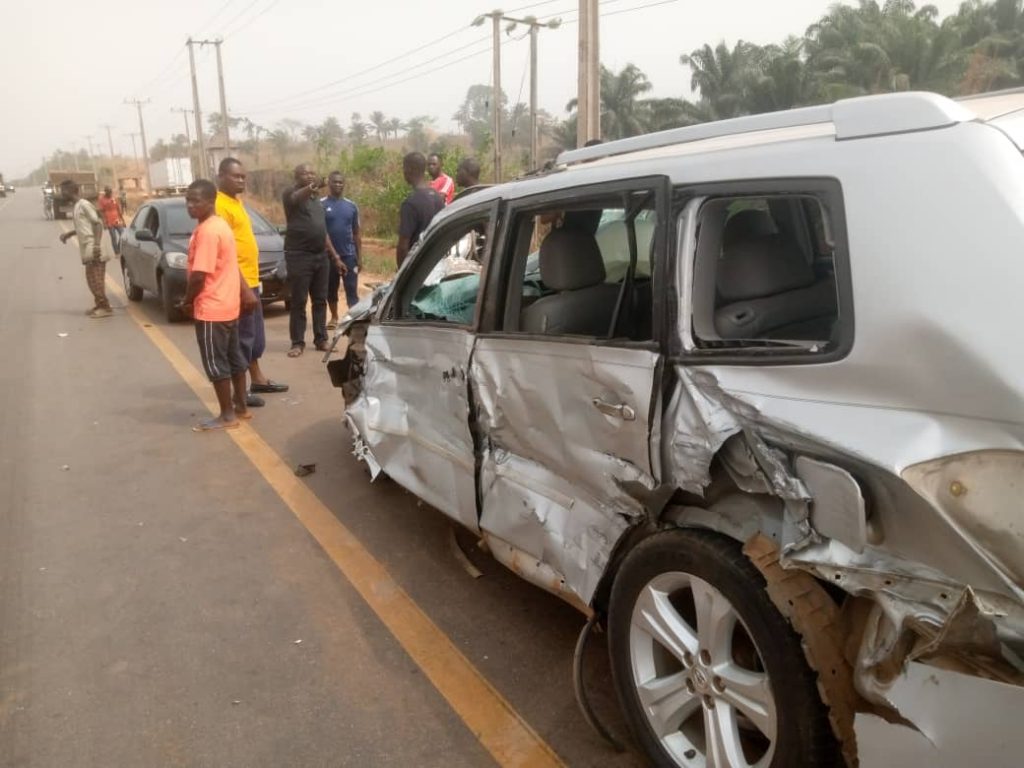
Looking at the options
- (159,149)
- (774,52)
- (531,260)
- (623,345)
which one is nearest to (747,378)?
(623,345)

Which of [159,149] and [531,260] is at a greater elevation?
[159,149]

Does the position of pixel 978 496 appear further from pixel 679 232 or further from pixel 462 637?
pixel 462 637

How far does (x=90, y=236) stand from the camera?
1051 centimetres

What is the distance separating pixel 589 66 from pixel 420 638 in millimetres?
11215

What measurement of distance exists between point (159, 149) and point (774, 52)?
110 m

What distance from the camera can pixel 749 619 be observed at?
79.2 inches

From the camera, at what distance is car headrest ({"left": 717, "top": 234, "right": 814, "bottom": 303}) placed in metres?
2.56

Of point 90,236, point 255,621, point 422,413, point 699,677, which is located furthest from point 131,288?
point 699,677

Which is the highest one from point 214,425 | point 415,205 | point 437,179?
point 437,179

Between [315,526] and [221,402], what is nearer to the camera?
[315,526]

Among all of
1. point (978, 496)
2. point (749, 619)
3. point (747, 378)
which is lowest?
point (749, 619)

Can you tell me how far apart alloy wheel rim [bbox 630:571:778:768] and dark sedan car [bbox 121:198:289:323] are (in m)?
8.59

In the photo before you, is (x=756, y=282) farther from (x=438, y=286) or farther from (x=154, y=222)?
(x=154, y=222)

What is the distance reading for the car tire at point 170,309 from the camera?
10.4 m
